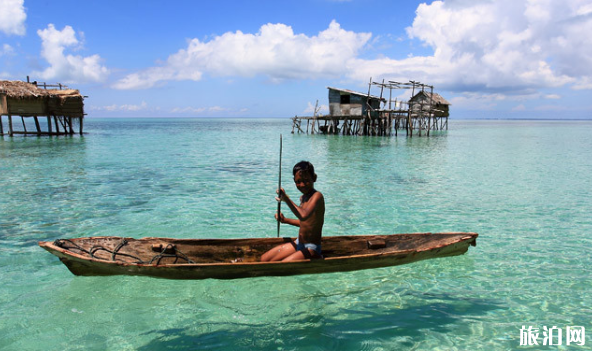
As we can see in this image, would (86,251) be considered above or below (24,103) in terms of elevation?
below

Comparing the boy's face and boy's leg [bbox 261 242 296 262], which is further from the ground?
the boy's face

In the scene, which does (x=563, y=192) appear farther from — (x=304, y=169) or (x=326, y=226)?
(x=304, y=169)

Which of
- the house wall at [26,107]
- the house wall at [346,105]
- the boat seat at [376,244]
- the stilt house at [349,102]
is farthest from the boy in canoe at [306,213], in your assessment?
the house wall at [26,107]

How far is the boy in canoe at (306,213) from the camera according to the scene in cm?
520

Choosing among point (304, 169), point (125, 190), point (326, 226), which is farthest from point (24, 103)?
point (304, 169)

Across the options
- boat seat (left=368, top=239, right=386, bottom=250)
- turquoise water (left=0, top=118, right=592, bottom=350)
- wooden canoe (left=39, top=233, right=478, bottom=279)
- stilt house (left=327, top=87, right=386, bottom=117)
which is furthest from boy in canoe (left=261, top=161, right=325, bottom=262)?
stilt house (left=327, top=87, right=386, bottom=117)

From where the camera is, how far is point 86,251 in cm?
560

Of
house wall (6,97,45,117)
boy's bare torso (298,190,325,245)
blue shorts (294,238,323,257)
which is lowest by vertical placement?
blue shorts (294,238,323,257)

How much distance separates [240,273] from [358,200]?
6882 millimetres

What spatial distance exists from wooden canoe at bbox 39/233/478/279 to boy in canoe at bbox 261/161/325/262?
0.29 meters

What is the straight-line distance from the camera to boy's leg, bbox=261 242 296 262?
18.8 ft

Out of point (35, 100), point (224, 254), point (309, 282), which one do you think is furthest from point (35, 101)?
point (309, 282)

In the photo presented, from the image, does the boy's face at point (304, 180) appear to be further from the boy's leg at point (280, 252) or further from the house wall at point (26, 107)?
the house wall at point (26, 107)

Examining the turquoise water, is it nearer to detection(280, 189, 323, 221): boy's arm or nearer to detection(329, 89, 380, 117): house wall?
detection(280, 189, 323, 221): boy's arm
